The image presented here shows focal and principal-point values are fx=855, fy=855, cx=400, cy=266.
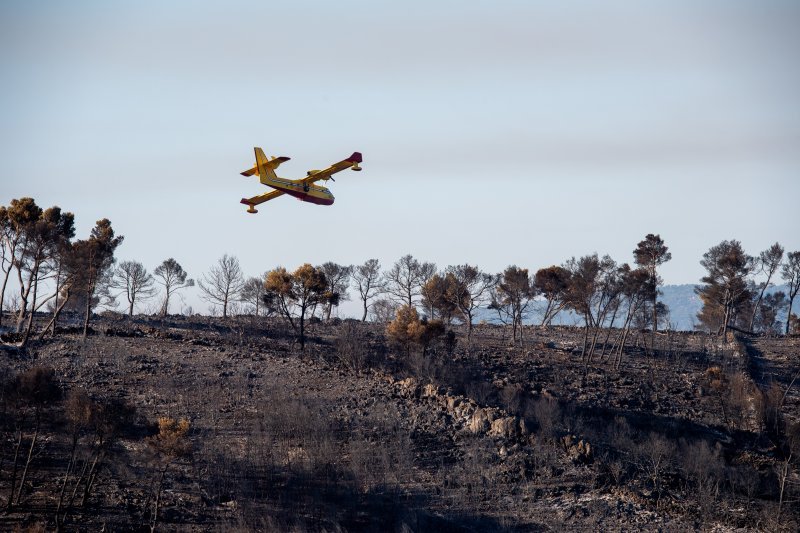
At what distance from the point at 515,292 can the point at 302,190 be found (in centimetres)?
3181

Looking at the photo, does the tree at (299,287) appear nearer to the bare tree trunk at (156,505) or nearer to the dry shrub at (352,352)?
the dry shrub at (352,352)

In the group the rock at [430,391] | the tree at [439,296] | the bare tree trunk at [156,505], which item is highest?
the tree at [439,296]

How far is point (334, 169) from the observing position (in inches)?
2087

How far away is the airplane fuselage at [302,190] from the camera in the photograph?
52.6m

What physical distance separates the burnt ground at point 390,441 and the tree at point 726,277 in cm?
1710

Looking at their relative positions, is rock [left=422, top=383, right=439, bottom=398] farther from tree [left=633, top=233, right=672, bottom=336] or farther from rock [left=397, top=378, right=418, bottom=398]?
tree [left=633, top=233, right=672, bottom=336]

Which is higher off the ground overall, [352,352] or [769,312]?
[769,312]

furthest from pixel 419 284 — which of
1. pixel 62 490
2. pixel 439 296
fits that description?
pixel 62 490

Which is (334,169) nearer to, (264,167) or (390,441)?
(264,167)

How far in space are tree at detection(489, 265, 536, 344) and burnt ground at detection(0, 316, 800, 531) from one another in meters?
10.2

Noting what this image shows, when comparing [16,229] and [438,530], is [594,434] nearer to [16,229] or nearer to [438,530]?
[438,530]

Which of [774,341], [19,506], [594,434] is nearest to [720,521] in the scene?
[594,434]

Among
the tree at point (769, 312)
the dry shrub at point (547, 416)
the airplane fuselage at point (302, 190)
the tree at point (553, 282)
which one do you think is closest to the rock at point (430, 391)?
the dry shrub at point (547, 416)

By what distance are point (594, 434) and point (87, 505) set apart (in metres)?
29.4
